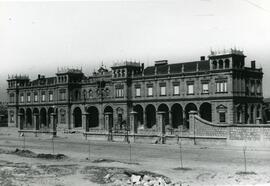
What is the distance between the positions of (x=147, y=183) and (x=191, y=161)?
6.92 meters

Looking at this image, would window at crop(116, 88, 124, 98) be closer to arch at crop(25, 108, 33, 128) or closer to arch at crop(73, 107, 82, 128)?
arch at crop(73, 107, 82, 128)

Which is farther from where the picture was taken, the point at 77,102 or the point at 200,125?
the point at 77,102

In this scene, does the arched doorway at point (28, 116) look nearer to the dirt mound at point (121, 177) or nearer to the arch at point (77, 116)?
the arch at point (77, 116)

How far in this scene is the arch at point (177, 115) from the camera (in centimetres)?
5432

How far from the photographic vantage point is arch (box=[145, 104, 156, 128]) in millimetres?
57438

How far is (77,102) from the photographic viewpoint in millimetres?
66688

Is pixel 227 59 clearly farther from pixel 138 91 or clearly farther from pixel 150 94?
pixel 138 91

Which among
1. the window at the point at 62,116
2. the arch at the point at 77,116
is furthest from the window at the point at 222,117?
the window at the point at 62,116

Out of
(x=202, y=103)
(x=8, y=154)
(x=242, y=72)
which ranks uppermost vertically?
(x=242, y=72)

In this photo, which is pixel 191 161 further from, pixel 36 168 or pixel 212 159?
pixel 36 168

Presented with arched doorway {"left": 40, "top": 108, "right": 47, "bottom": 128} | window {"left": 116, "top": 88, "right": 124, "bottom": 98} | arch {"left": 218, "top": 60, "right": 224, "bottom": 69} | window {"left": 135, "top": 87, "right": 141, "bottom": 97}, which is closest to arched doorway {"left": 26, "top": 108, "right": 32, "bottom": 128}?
arched doorway {"left": 40, "top": 108, "right": 47, "bottom": 128}

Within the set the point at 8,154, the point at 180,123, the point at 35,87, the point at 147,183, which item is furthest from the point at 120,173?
the point at 35,87

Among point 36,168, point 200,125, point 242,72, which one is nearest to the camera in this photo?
point 36,168

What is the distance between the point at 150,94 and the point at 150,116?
12.3 ft
